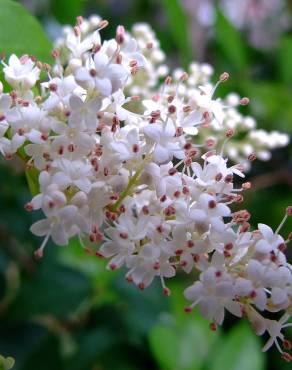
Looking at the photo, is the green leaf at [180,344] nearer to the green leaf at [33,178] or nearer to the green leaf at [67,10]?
the green leaf at [33,178]

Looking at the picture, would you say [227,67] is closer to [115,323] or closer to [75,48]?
[115,323]

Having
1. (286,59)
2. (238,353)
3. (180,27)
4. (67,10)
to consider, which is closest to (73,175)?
(238,353)

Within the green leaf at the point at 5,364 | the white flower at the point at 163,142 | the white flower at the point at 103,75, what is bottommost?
the green leaf at the point at 5,364

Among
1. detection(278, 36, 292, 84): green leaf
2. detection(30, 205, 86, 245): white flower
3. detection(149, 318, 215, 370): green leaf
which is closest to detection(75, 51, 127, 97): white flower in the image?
detection(30, 205, 86, 245): white flower

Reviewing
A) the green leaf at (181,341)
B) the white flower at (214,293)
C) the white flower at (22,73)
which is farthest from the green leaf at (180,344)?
the white flower at (22,73)

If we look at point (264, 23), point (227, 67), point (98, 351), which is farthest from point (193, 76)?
Answer: point (264, 23)

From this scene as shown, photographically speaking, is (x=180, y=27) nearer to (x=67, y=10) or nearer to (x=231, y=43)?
(x=231, y=43)
